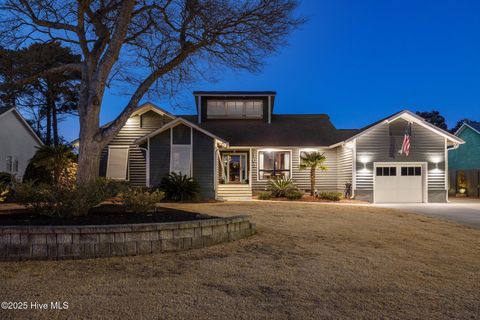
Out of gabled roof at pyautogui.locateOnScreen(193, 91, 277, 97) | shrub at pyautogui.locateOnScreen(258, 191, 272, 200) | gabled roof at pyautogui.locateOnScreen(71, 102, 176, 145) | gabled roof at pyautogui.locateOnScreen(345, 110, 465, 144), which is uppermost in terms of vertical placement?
gabled roof at pyautogui.locateOnScreen(193, 91, 277, 97)

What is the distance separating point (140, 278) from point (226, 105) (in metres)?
20.2

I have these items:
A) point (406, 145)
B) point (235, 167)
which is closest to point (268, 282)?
point (406, 145)

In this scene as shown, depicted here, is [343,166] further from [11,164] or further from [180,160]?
[11,164]

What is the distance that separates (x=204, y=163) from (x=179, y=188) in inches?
78.6

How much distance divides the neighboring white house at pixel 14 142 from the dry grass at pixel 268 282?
708 inches

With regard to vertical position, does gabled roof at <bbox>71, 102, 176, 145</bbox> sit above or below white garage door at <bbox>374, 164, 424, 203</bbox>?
above

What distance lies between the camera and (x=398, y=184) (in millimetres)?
17031

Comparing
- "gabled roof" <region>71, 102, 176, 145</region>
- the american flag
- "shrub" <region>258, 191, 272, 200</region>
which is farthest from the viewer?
"gabled roof" <region>71, 102, 176, 145</region>

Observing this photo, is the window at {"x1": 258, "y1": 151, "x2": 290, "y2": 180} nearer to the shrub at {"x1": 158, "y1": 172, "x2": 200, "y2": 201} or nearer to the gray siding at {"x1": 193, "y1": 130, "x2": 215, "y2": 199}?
the gray siding at {"x1": 193, "y1": 130, "x2": 215, "y2": 199}

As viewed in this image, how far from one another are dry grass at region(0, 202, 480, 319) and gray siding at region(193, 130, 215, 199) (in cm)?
1010

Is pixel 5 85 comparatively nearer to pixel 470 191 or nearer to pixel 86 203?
pixel 86 203

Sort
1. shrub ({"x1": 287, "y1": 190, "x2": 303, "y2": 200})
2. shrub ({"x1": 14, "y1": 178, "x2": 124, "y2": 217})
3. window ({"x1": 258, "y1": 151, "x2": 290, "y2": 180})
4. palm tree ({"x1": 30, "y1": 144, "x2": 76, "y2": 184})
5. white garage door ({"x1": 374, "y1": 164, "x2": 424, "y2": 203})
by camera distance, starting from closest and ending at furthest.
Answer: shrub ({"x1": 14, "y1": 178, "x2": 124, "y2": 217}), palm tree ({"x1": 30, "y1": 144, "x2": 76, "y2": 184}), shrub ({"x1": 287, "y1": 190, "x2": 303, "y2": 200}), white garage door ({"x1": 374, "y1": 164, "x2": 424, "y2": 203}), window ({"x1": 258, "y1": 151, "x2": 290, "y2": 180})

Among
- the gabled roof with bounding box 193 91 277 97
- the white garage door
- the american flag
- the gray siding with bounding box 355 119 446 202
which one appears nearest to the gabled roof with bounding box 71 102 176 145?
the gabled roof with bounding box 193 91 277 97

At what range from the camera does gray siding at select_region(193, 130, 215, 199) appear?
16438 mm
